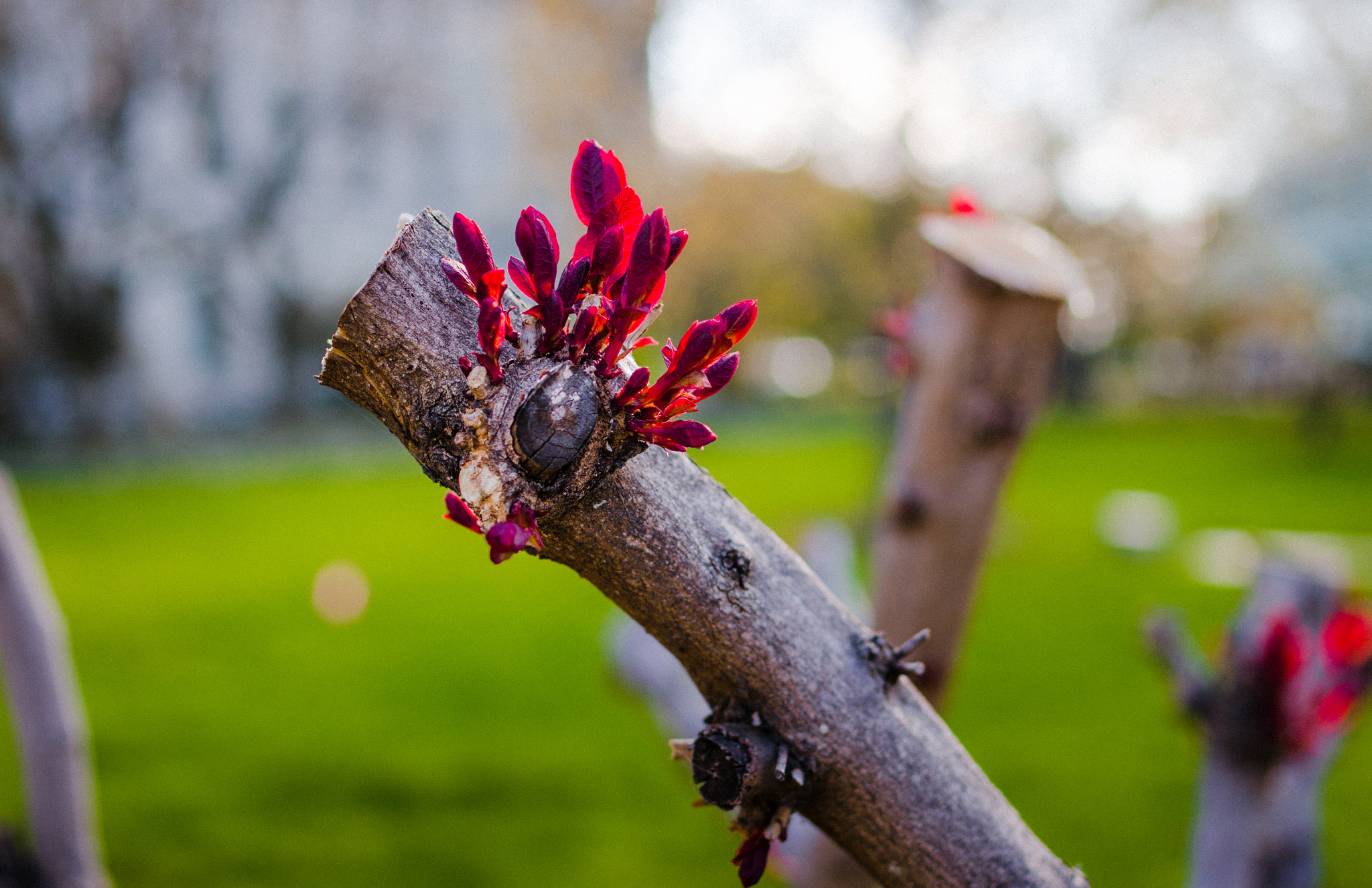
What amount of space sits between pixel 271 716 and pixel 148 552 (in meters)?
4.47

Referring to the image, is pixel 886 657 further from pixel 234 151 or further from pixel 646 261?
pixel 234 151

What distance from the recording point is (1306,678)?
194cm

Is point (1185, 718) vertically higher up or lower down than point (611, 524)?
lower down

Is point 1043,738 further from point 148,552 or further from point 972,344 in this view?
point 148,552

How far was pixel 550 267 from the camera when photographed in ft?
2.54

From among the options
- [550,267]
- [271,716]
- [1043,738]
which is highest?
[550,267]

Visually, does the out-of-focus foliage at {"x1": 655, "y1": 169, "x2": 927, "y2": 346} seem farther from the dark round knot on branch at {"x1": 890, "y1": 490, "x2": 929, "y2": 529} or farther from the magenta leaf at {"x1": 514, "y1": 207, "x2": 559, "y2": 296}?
the magenta leaf at {"x1": 514, "y1": 207, "x2": 559, "y2": 296}

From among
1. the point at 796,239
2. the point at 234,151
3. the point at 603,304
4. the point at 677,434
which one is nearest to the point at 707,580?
the point at 677,434

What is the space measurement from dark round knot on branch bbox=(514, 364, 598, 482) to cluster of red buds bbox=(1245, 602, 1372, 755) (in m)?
1.70

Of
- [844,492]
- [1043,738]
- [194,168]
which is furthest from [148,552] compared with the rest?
[844,492]

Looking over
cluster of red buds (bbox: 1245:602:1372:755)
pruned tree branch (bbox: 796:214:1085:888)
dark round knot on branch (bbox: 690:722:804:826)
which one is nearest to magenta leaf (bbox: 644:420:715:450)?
dark round knot on branch (bbox: 690:722:804:826)

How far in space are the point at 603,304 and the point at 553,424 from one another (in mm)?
118

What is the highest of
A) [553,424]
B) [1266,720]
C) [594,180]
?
[594,180]

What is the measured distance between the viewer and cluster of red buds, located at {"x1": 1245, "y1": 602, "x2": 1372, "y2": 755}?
180 cm
